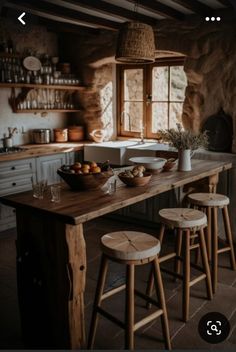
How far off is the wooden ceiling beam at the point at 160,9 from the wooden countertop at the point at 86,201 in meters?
2.01

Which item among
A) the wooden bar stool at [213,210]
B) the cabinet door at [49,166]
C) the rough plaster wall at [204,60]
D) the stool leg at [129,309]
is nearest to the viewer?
the stool leg at [129,309]

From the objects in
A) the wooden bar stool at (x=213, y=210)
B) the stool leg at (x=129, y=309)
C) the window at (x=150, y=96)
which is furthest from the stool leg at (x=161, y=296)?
the window at (x=150, y=96)

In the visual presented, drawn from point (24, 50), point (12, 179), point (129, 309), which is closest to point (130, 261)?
point (129, 309)

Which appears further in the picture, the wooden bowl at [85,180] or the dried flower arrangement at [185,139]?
the dried flower arrangement at [185,139]

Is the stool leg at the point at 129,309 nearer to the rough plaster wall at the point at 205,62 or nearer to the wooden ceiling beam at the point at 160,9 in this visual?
the rough plaster wall at the point at 205,62

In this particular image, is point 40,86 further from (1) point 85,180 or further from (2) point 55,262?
(2) point 55,262

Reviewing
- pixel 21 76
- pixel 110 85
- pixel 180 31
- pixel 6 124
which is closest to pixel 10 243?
pixel 6 124

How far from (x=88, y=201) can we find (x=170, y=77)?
327 cm

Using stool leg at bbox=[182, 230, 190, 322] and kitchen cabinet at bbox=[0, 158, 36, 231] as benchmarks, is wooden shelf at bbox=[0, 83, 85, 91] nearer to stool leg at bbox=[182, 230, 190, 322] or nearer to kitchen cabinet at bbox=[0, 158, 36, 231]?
kitchen cabinet at bbox=[0, 158, 36, 231]

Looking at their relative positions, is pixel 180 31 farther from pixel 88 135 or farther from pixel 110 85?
pixel 88 135

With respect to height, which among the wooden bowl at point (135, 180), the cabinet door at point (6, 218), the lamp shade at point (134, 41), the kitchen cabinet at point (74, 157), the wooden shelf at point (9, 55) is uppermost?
the wooden shelf at point (9, 55)

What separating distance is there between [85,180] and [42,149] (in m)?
2.39

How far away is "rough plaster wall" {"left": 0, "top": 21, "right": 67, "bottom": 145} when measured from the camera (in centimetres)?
515

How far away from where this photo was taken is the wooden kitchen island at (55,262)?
86.8 inches
